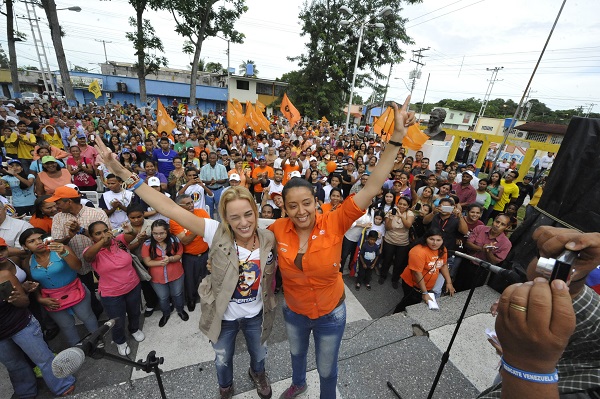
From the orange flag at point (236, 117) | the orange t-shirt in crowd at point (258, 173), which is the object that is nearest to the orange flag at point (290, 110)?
the orange flag at point (236, 117)

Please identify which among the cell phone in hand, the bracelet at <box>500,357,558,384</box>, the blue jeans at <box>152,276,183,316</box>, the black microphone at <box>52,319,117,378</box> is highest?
the bracelet at <box>500,357,558,384</box>

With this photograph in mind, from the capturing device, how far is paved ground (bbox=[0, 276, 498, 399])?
239cm

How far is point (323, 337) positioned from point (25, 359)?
3.05 metres

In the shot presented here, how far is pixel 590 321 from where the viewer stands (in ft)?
3.68

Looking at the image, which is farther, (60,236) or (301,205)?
(60,236)

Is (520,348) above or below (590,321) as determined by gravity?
above

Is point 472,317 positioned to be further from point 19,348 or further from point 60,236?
point 60,236

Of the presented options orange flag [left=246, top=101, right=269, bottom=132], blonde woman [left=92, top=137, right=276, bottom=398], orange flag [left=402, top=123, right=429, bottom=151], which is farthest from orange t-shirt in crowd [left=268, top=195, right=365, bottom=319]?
orange flag [left=246, top=101, right=269, bottom=132]

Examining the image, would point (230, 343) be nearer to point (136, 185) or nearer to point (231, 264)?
point (231, 264)

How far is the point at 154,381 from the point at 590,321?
307 centimetres

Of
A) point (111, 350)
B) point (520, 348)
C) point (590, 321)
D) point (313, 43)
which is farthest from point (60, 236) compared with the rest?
point (313, 43)

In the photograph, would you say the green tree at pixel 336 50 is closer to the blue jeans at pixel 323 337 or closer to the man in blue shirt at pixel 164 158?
the man in blue shirt at pixel 164 158

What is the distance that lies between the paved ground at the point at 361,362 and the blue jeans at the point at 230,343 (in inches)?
11.5

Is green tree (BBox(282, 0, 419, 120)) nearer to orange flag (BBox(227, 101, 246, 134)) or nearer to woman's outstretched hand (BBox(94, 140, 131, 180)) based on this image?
orange flag (BBox(227, 101, 246, 134))
